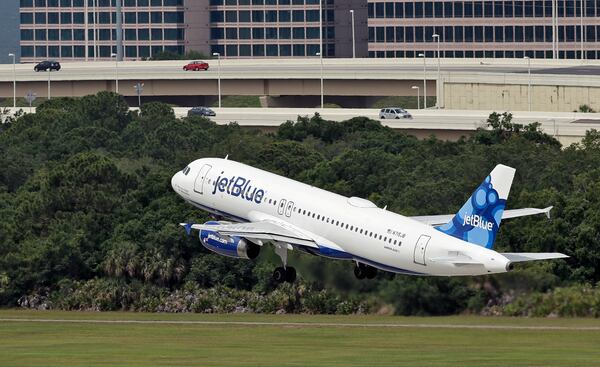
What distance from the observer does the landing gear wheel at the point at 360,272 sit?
88.8 meters

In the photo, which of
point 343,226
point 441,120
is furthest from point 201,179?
point 441,120

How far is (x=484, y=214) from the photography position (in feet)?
267

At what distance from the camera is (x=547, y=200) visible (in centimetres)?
10725

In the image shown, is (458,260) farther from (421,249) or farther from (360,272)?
(360,272)

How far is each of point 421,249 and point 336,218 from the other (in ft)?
20.3

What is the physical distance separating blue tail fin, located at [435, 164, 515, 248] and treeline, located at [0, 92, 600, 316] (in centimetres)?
456

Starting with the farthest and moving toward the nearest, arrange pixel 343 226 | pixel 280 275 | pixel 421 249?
pixel 280 275, pixel 343 226, pixel 421 249

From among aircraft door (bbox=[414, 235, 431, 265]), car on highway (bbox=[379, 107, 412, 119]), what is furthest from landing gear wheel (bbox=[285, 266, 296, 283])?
car on highway (bbox=[379, 107, 412, 119])

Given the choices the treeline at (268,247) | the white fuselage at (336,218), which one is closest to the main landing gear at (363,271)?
the treeline at (268,247)

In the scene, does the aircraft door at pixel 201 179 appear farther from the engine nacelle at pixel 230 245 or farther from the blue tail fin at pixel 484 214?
the blue tail fin at pixel 484 214

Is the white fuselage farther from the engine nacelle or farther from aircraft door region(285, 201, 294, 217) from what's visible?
the engine nacelle

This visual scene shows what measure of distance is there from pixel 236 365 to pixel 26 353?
11403 millimetres

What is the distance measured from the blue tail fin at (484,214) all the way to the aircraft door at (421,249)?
4.78 ft

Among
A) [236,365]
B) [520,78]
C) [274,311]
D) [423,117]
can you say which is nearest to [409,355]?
[236,365]
